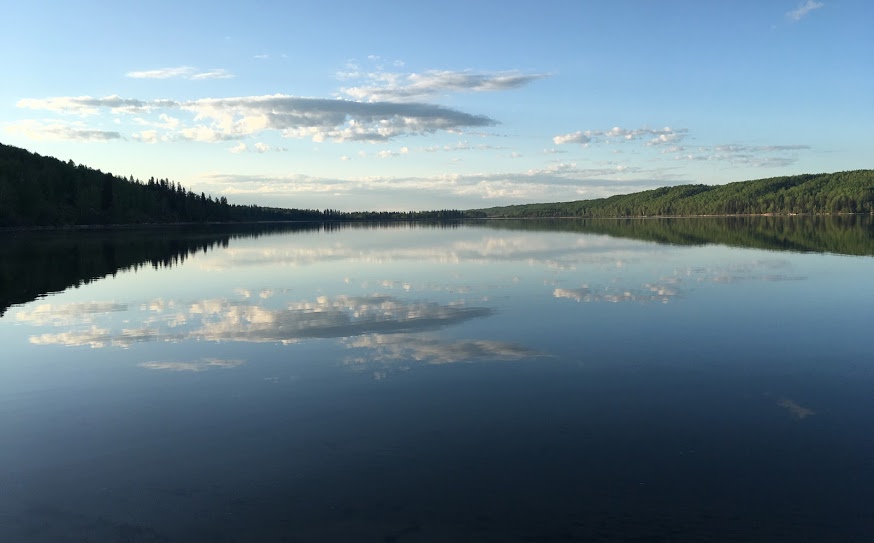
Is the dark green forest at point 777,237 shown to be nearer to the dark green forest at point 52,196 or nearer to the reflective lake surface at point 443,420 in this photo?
the reflective lake surface at point 443,420

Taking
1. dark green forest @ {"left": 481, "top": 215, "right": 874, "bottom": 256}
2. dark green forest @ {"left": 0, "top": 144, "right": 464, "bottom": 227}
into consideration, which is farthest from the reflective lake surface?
dark green forest @ {"left": 0, "top": 144, "right": 464, "bottom": 227}

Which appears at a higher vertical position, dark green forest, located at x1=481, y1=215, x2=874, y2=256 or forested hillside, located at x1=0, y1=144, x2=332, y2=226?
forested hillside, located at x1=0, y1=144, x2=332, y2=226

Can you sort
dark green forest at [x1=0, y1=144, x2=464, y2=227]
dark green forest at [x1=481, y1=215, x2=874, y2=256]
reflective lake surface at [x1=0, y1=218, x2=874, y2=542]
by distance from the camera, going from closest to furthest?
1. reflective lake surface at [x1=0, y1=218, x2=874, y2=542]
2. dark green forest at [x1=481, y1=215, x2=874, y2=256]
3. dark green forest at [x1=0, y1=144, x2=464, y2=227]

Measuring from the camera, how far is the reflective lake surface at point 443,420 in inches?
352

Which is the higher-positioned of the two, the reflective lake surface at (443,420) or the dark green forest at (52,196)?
the dark green forest at (52,196)

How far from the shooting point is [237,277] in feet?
135

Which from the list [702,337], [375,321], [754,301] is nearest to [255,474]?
[375,321]

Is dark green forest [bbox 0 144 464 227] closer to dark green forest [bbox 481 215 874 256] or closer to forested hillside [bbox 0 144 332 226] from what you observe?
forested hillside [bbox 0 144 332 226]

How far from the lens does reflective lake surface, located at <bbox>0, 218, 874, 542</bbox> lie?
352 inches

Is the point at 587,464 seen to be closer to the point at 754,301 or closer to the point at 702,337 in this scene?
the point at 702,337

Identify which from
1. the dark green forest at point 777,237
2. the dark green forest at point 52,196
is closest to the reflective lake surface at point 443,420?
the dark green forest at point 777,237

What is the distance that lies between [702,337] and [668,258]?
31.4 metres

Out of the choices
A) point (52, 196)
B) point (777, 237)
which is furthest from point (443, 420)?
point (52, 196)

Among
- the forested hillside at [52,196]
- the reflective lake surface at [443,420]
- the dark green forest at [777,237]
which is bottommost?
the reflective lake surface at [443,420]
